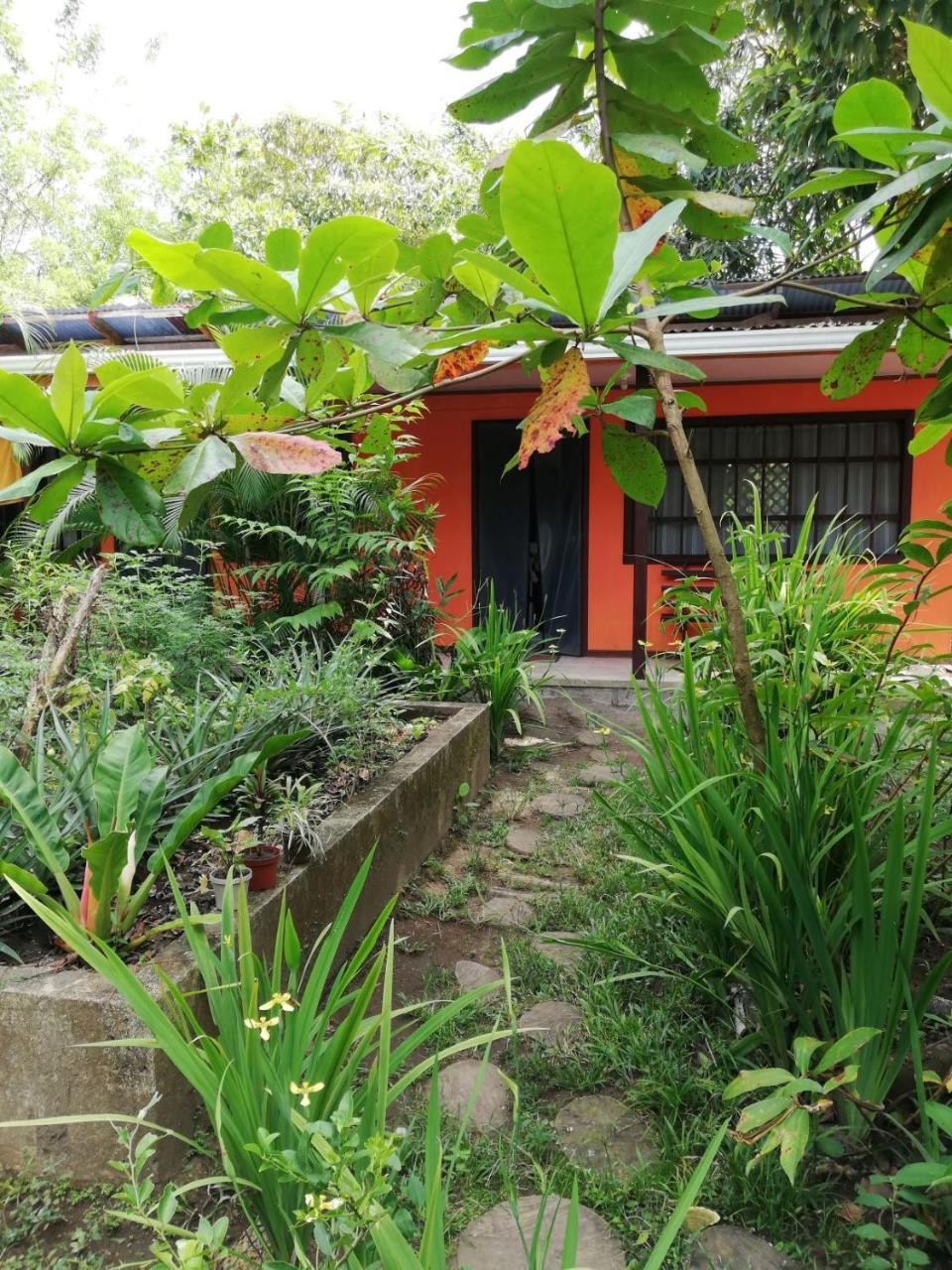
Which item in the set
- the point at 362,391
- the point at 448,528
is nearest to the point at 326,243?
the point at 362,391

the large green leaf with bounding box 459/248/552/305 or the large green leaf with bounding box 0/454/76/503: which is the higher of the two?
the large green leaf with bounding box 459/248/552/305

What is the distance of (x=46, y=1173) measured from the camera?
175 centimetres

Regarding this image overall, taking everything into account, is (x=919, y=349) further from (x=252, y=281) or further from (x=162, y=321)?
(x=162, y=321)

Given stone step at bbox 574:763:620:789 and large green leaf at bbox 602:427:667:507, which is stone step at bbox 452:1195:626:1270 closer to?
large green leaf at bbox 602:427:667:507

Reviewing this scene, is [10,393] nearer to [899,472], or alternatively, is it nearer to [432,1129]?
[432,1129]

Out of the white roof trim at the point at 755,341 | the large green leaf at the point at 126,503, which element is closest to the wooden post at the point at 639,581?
the white roof trim at the point at 755,341

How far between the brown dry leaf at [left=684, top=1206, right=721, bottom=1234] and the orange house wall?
5.87 m

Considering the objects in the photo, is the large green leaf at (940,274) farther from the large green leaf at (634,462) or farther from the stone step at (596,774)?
the stone step at (596,774)

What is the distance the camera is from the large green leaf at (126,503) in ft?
3.05

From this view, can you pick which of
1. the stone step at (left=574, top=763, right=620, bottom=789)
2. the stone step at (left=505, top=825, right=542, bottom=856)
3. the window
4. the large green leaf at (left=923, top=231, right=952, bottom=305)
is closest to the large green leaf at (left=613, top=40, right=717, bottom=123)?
the large green leaf at (left=923, top=231, right=952, bottom=305)

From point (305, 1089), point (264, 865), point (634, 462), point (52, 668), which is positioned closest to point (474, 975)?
point (264, 865)

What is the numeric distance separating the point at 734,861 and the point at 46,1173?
61.8 inches

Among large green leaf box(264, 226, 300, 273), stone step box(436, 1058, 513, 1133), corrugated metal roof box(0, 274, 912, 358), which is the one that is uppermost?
corrugated metal roof box(0, 274, 912, 358)

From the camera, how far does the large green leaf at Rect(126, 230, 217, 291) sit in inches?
35.7
